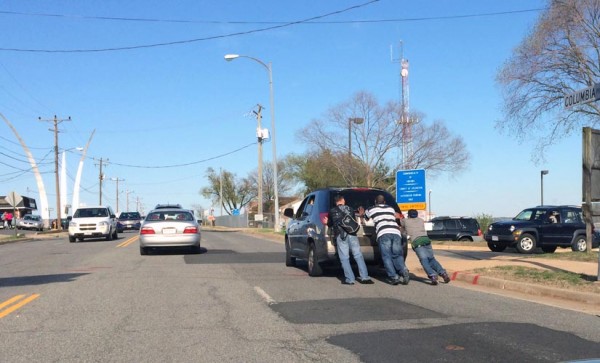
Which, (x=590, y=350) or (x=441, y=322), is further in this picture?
(x=441, y=322)

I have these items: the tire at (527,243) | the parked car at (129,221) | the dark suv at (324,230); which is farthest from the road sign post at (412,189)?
the parked car at (129,221)

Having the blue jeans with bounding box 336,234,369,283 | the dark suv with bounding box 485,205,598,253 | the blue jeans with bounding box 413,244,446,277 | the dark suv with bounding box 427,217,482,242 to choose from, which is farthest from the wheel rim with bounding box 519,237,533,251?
the blue jeans with bounding box 336,234,369,283

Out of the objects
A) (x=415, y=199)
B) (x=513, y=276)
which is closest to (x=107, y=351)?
(x=513, y=276)

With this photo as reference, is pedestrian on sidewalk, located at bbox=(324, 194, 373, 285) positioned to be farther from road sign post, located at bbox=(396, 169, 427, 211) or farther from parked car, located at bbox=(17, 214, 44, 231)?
parked car, located at bbox=(17, 214, 44, 231)

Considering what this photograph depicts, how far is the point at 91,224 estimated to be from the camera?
2730 centimetres

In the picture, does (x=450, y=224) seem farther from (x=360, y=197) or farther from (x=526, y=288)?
(x=526, y=288)

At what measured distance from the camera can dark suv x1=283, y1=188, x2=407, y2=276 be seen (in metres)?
11.7

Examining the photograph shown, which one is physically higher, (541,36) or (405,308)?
(541,36)

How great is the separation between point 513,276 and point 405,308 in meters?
3.89

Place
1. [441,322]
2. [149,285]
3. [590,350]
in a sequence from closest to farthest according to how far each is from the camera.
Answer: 1. [590,350]
2. [441,322]
3. [149,285]

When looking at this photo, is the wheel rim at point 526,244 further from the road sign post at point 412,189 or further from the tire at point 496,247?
the road sign post at point 412,189

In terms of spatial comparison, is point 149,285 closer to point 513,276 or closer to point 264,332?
point 264,332

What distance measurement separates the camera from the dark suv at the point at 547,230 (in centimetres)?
1984

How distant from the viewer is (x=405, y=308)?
8539 millimetres
